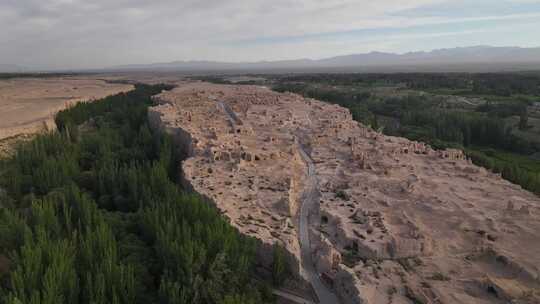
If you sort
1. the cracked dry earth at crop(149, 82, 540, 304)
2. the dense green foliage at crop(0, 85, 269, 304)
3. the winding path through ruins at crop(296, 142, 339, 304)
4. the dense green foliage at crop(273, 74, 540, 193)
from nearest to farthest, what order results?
1. the dense green foliage at crop(0, 85, 269, 304)
2. the winding path through ruins at crop(296, 142, 339, 304)
3. the cracked dry earth at crop(149, 82, 540, 304)
4. the dense green foliage at crop(273, 74, 540, 193)

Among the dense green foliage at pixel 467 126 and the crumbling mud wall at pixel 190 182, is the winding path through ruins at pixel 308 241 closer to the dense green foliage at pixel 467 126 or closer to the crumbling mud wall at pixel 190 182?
the crumbling mud wall at pixel 190 182

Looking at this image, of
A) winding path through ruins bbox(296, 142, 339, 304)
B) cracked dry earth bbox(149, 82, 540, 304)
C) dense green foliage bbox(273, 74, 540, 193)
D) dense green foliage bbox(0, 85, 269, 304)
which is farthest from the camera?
dense green foliage bbox(273, 74, 540, 193)

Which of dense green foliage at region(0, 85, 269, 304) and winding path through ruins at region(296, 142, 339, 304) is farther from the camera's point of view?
winding path through ruins at region(296, 142, 339, 304)

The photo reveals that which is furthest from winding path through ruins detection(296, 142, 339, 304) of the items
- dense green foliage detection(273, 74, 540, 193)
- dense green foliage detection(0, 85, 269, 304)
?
dense green foliage detection(273, 74, 540, 193)

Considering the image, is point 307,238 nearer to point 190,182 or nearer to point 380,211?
point 380,211

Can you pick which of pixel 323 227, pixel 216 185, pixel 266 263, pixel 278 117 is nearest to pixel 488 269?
pixel 323 227

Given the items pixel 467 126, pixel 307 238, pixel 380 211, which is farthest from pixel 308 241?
pixel 467 126

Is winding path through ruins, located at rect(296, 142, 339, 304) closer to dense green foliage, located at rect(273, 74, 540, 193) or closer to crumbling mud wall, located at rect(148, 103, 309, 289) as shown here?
crumbling mud wall, located at rect(148, 103, 309, 289)

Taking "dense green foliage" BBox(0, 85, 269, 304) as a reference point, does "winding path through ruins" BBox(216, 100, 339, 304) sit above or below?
below
